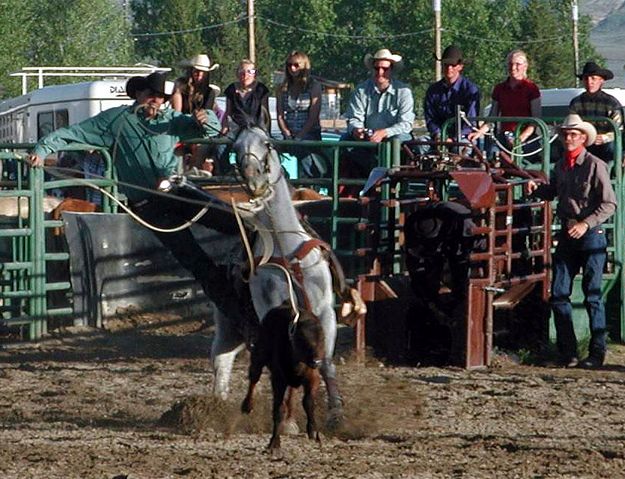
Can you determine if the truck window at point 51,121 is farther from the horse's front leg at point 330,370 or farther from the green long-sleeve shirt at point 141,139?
the horse's front leg at point 330,370

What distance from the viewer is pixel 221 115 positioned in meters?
14.1

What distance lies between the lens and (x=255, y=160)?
741cm

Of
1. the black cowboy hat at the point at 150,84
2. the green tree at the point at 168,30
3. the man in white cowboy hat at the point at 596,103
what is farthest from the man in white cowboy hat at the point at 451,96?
the green tree at the point at 168,30

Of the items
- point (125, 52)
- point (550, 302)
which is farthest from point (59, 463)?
point (125, 52)

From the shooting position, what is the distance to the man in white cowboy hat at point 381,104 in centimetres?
1230

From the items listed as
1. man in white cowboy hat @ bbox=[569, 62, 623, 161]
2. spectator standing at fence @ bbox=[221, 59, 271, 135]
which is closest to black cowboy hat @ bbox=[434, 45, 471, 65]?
man in white cowboy hat @ bbox=[569, 62, 623, 161]

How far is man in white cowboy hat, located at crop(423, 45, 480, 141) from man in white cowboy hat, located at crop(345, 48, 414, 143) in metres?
0.31

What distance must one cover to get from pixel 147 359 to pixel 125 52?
167 feet

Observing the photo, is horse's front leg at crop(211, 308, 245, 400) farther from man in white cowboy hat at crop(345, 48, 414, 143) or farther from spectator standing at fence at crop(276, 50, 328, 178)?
spectator standing at fence at crop(276, 50, 328, 178)

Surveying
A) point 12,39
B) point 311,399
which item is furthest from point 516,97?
point 12,39

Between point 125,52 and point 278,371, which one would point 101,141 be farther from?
point 125,52

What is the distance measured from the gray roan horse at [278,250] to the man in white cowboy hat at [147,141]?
1.47 m

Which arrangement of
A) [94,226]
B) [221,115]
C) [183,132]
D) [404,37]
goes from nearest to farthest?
[183,132], [94,226], [221,115], [404,37]

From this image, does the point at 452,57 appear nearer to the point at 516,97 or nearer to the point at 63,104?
the point at 516,97
